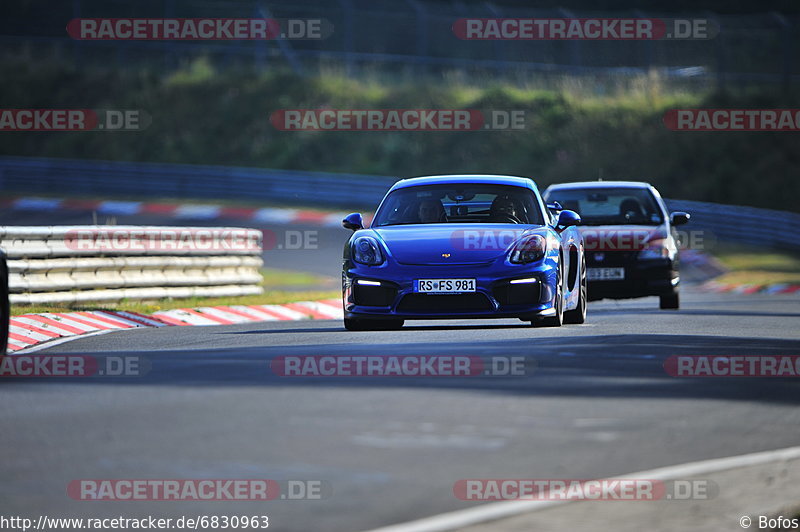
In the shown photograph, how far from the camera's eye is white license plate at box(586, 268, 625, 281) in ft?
59.3

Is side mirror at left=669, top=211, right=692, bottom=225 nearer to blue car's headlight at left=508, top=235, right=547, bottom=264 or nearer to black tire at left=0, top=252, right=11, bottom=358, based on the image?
blue car's headlight at left=508, top=235, right=547, bottom=264

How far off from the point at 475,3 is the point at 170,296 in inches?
1492

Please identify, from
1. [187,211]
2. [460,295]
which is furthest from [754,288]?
[460,295]

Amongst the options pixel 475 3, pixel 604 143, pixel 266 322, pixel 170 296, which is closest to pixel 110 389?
pixel 266 322

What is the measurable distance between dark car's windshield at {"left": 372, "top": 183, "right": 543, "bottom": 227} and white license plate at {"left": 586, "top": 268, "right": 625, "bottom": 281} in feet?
13.6

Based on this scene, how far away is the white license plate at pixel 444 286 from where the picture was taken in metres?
12.6

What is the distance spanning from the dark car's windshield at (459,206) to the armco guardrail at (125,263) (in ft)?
14.5

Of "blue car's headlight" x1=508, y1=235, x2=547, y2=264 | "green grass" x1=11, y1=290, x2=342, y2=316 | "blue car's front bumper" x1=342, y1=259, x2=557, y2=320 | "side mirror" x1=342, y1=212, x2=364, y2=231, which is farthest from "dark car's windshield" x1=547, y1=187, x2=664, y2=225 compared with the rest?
"blue car's front bumper" x1=342, y1=259, x2=557, y2=320

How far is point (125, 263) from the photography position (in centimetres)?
1797

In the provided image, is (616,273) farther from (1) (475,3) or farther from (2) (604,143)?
(1) (475,3)

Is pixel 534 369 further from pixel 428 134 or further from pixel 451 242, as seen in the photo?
pixel 428 134

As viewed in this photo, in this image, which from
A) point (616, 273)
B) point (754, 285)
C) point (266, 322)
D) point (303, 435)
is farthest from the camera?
point (754, 285)

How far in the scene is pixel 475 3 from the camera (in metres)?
55.0

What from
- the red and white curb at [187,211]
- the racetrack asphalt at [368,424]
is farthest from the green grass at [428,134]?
the racetrack asphalt at [368,424]
